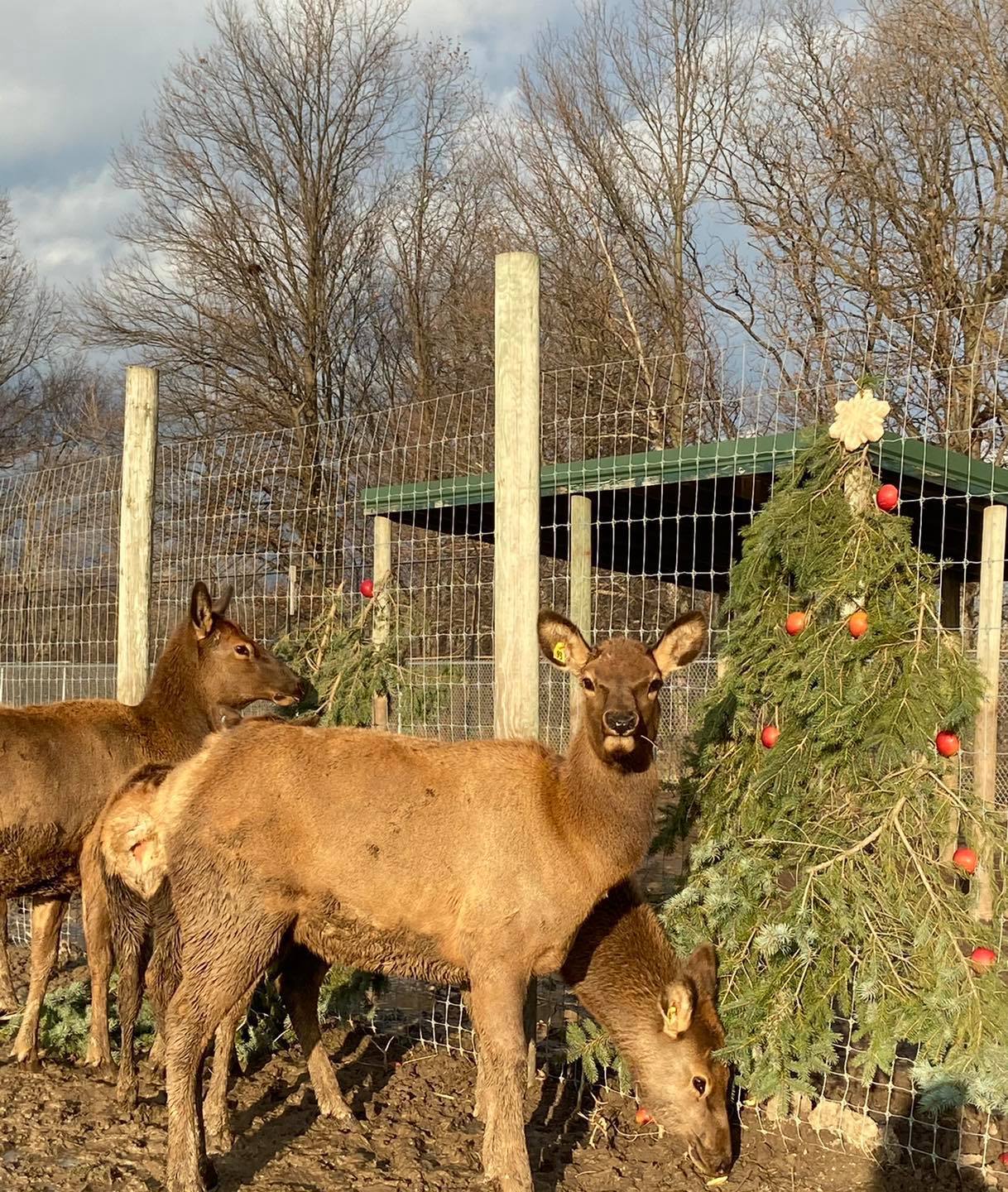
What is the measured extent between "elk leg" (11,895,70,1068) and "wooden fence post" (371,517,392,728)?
216 centimetres

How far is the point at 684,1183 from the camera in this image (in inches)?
201

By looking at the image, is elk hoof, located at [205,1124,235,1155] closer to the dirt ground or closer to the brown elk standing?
the dirt ground

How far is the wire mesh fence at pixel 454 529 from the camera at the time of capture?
20.2 feet

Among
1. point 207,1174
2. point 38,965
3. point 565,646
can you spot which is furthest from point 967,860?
point 38,965

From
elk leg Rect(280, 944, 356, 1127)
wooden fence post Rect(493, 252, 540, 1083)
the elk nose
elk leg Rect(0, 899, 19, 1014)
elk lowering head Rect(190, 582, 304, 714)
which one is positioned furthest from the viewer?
elk lowering head Rect(190, 582, 304, 714)

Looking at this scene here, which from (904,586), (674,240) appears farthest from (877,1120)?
(674,240)

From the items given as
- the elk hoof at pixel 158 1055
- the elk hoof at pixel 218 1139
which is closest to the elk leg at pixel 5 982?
the elk hoof at pixel 158 1055

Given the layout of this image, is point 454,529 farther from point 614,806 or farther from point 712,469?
point 614,806

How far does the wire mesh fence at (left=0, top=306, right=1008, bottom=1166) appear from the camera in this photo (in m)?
6.17

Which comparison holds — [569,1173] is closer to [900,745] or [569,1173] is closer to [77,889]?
[900,745]

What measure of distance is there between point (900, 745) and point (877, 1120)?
1838 millimetres

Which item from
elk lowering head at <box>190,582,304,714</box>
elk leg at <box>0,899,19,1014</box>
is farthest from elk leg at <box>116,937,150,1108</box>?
elk lowering head at <box>190,582,304,714</box>

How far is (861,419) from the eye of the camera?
5312 mm

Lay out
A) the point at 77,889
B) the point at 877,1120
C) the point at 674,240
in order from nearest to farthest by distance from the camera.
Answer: the point at 877,1120
the point at 77,889
the point at 674,240
